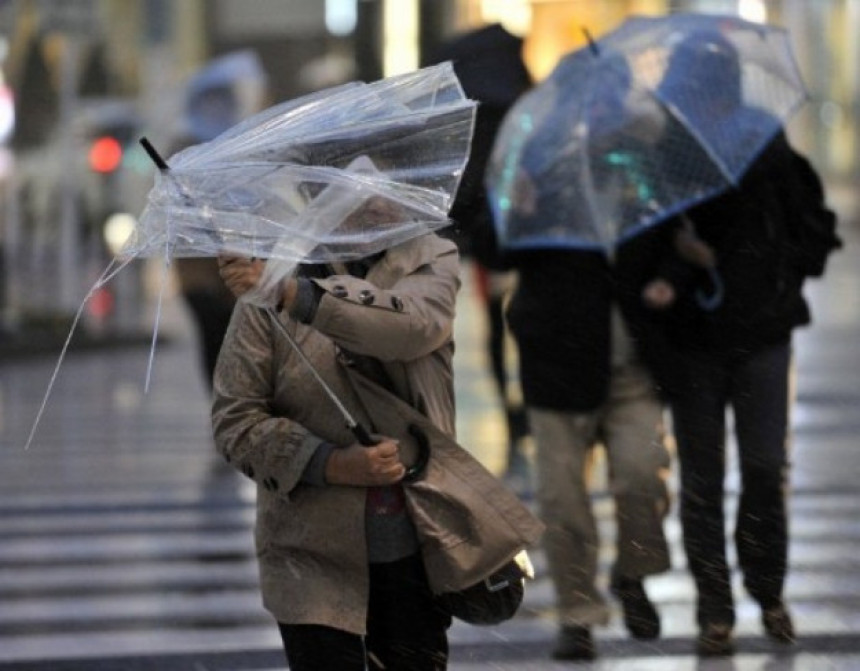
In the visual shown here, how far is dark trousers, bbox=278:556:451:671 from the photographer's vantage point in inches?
175

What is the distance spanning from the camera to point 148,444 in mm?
14375

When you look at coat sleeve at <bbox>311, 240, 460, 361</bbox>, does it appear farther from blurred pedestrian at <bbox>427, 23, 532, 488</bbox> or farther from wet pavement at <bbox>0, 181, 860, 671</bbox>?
blurred pedestrian at <bbox>427, 23, 532, 488</bbox>

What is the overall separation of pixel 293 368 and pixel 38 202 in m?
30.0

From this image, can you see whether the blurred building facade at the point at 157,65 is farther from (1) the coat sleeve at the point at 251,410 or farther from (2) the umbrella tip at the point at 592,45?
(1) the coat sleeve at the point at 251,410

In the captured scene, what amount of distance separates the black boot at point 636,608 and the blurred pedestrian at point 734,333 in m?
0.19

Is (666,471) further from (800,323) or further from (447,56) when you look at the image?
(447,56)

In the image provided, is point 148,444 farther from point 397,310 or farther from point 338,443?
point 397,310

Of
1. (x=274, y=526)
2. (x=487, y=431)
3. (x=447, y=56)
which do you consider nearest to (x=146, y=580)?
(x=447, y=56)

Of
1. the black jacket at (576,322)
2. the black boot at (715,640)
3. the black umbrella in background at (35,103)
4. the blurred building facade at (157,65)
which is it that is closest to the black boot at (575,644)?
the black boot at (715,640)

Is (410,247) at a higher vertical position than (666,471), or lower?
higher

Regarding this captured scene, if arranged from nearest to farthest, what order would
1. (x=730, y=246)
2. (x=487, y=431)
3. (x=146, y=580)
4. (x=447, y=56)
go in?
1. (x=730, y=246)
2. (x=447, y=56)
3. (x=146, y=580)
4. (x=487, y=431)

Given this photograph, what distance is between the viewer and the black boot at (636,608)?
22.6 ft

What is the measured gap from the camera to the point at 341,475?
14.3 ft

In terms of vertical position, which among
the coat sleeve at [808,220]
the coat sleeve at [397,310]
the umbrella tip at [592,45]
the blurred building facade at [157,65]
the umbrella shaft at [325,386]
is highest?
the umbrella tip at [592,45]
